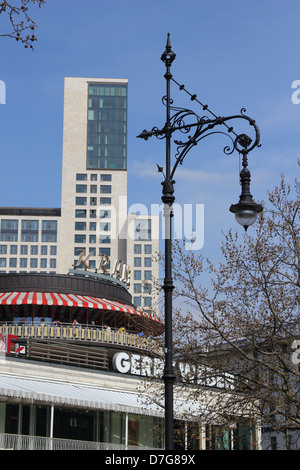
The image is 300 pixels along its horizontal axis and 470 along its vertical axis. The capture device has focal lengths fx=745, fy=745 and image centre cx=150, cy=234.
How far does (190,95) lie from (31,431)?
2024 cm

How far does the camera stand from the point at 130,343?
137 ft

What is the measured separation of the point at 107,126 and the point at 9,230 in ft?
101

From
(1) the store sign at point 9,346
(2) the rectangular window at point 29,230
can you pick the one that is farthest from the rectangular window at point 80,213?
(1) the store sign at point 9,346

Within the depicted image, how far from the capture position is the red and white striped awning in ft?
136

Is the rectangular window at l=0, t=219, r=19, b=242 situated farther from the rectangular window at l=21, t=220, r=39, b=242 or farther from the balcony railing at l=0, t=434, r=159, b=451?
the balcony railing at l=0, t=434, r=159, b=451

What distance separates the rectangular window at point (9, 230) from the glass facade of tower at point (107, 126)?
2089 cm

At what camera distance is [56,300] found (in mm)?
41875

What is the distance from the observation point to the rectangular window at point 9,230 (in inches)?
6309

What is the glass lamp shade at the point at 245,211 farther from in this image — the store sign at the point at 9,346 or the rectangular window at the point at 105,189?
the rectangular window at the point at 105,189

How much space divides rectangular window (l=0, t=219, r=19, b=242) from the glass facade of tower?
68.5 feet

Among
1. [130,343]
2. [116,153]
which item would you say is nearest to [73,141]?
[116,153]

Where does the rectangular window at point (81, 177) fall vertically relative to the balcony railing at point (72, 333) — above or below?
above

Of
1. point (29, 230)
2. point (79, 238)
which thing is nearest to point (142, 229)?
point (79, 238)

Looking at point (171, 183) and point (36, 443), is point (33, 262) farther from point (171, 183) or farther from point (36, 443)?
point (171, 183)
